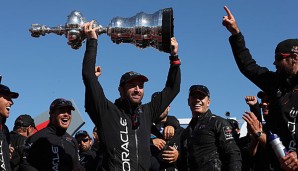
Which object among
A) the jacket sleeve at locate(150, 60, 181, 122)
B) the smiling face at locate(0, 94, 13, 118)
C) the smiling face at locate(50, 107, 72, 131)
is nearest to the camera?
the jacket sleeve at locate(150, 60, 181, 122)

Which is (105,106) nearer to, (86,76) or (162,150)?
(86,76)

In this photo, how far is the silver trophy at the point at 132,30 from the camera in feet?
19.0

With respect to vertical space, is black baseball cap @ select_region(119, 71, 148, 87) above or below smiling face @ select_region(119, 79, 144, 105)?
above

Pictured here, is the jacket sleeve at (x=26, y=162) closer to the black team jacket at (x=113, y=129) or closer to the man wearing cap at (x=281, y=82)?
the black team jacket at (x=113, y=129)

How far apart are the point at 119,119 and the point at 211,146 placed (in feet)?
6.15

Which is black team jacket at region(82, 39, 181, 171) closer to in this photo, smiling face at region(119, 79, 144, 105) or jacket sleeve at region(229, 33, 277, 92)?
smiling face at region(119, 79, 144, 105)

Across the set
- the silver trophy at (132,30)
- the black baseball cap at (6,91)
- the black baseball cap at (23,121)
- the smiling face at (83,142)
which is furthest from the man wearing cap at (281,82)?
the smiling face at (83,142)

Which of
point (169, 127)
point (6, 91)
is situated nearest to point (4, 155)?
point (6, 91)

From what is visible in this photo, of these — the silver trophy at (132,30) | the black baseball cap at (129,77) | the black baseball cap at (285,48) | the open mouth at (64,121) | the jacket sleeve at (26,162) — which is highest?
the silver trophy at (132,30)

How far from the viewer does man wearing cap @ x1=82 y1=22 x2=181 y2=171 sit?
533 cm

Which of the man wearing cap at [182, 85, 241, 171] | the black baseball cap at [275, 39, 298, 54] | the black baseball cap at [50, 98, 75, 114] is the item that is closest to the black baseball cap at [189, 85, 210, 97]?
the man wearing cap at [182, 85, 241, 171]

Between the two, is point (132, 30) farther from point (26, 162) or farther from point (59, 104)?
point (26, 162)

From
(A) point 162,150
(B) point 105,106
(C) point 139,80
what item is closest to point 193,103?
(A) point 162,150

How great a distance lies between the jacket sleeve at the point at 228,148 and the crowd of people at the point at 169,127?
0.01 metres
